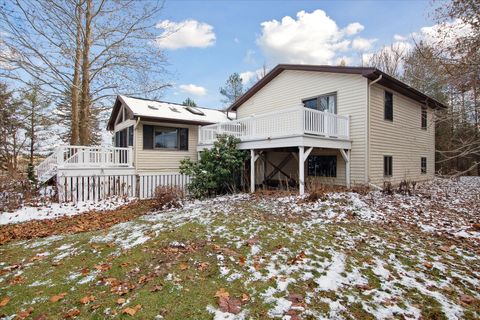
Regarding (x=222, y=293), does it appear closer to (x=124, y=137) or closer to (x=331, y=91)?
(x=331, y=91)

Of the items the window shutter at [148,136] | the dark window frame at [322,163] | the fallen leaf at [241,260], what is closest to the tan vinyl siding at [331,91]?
the dark window frame at [322,163]

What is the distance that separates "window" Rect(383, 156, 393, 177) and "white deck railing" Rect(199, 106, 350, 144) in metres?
2.50

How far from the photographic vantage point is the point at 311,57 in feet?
81.9

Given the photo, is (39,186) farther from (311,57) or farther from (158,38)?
(311,57)

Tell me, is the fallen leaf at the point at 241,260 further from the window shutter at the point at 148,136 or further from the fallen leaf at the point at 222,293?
the window shutter at the point at 148,136

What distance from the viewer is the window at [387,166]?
12102 mm

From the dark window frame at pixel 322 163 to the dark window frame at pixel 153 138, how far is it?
6.83m

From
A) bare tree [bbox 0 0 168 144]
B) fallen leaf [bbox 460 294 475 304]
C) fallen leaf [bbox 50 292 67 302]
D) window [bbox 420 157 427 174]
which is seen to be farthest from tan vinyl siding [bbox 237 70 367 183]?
fallen leaf [bbox 50 292 67 302]

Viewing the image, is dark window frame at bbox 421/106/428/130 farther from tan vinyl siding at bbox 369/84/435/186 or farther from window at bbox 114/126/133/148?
window at bbox 114/126/133/148

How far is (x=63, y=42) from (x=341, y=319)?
1747cm

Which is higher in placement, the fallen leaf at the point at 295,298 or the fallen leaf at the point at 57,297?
the fallen leaf at the point at 295,298

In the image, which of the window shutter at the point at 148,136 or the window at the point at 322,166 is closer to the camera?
the window at the point at 322,166

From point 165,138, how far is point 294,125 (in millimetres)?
7632

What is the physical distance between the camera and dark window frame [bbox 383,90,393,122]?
39.1 feet
